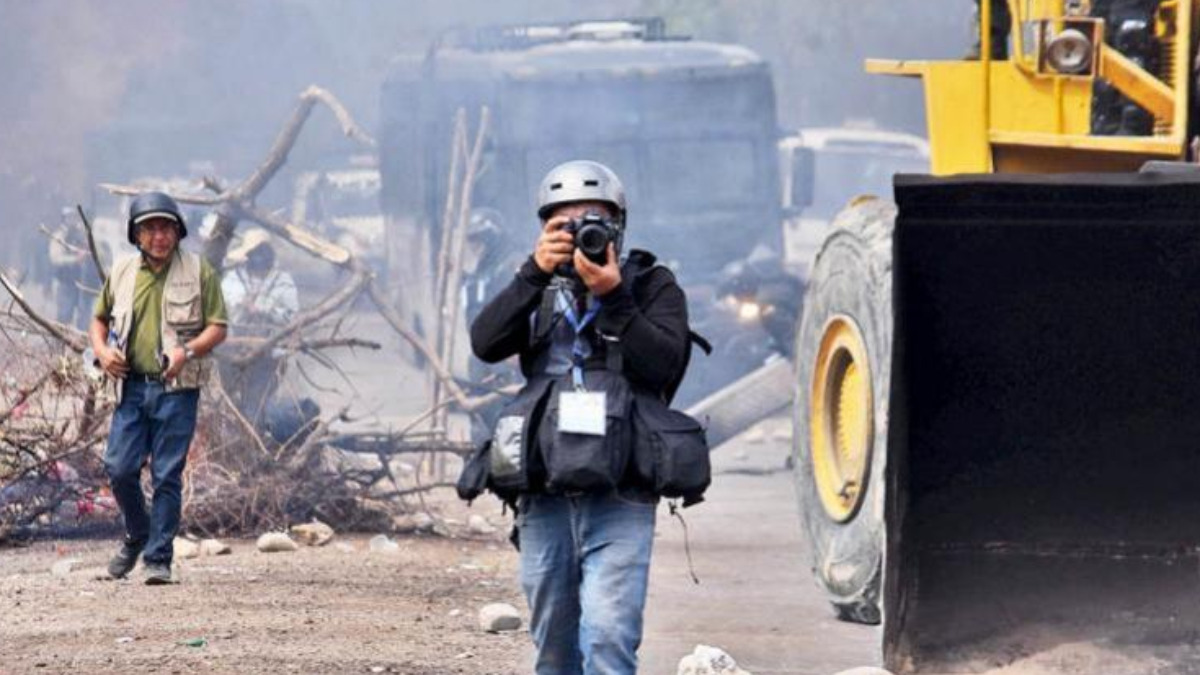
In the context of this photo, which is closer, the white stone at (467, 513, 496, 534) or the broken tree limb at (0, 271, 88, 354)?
the broken tree limb at (0, 271, 88, 354)

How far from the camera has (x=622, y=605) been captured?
5.55 metres

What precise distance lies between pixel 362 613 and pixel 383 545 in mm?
2152

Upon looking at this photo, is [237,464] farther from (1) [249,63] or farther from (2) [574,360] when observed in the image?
(1) [249,63]

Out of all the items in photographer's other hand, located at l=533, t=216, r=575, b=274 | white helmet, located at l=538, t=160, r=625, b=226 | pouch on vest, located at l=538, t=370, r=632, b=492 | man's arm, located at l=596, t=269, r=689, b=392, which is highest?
white helmet, located at l=538, t=160, r=625, b=226

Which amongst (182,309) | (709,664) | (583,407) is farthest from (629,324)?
(182,309)

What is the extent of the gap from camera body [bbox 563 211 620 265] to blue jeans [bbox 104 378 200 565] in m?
4.30

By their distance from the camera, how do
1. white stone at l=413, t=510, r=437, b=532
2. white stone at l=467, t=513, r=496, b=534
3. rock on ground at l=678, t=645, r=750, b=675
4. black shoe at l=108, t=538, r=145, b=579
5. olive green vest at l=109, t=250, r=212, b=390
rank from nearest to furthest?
1. rock on ground at l=678, t=645, r=750, b=675
2. olive green vest at l=109, t=250, r=212, b=390
3. black shoe at l=108, t=538, r=145, b=579
4. white stone at l=413, t=510, r=437, b=532
5. white stone at l=467, t=513, r=496, b=534

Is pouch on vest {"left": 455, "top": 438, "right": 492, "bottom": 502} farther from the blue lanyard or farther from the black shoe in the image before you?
the black shoe

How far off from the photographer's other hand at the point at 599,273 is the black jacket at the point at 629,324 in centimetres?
4

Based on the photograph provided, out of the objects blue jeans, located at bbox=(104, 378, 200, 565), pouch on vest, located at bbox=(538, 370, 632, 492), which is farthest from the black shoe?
pouch on vest, located at bbox=(538, 370, 632, 492)

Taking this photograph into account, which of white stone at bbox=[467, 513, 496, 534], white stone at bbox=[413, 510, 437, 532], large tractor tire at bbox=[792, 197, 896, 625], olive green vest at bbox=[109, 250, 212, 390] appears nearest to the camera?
large tractor tire at bbox=[792, 197, 896, 625]

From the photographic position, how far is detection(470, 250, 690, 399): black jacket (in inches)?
219

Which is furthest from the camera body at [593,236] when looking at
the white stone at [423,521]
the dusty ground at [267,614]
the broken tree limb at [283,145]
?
the broken tree limb at [283,145]

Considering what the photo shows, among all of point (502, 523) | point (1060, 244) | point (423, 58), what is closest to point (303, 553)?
point (502, 523)
